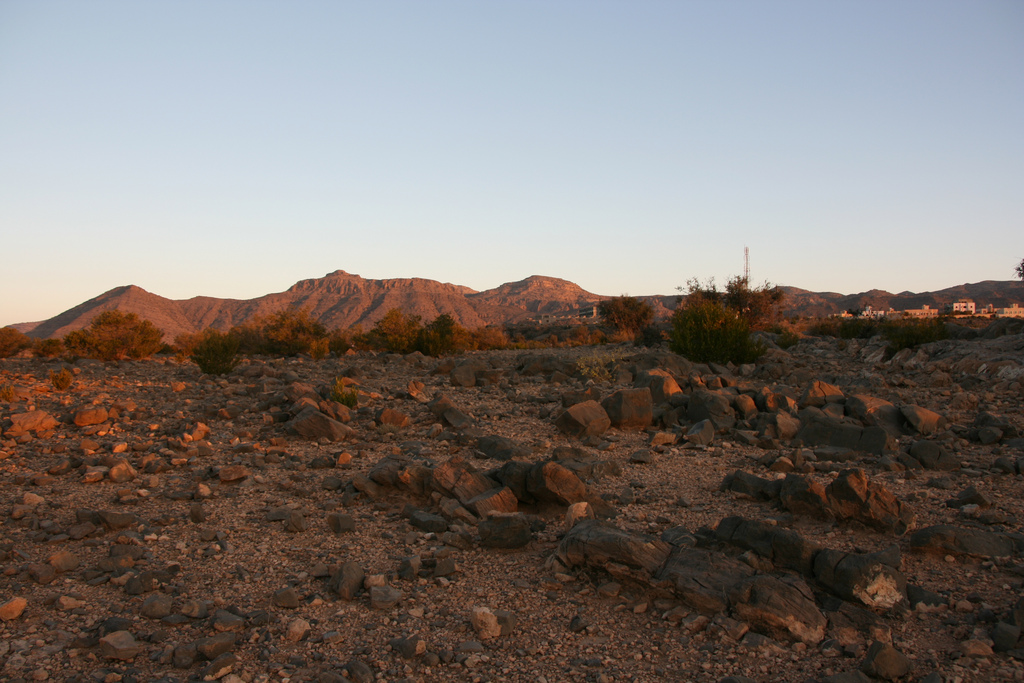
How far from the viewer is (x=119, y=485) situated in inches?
264

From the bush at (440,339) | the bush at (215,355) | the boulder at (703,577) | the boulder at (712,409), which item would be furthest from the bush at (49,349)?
the boulder at (703,577)

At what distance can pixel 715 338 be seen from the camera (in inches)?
686

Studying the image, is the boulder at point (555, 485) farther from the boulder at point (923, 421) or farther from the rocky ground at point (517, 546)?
the boulder at point (923, 421)

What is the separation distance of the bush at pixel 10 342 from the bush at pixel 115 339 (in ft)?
10.8

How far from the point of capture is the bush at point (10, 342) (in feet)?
78.2

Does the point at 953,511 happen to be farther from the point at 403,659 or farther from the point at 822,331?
the point at 822,331

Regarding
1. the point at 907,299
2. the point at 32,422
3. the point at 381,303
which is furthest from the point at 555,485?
the point at 907,299

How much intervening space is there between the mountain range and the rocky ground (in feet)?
207

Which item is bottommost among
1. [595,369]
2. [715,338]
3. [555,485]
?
[555,485]

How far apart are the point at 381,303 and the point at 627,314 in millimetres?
62557

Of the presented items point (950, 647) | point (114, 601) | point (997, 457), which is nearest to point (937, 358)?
point (997, 457)

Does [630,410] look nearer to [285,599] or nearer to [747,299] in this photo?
[285,599]

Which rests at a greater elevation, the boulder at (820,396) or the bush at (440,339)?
the bush at (440,339)

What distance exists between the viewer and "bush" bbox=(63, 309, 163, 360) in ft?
70.6
